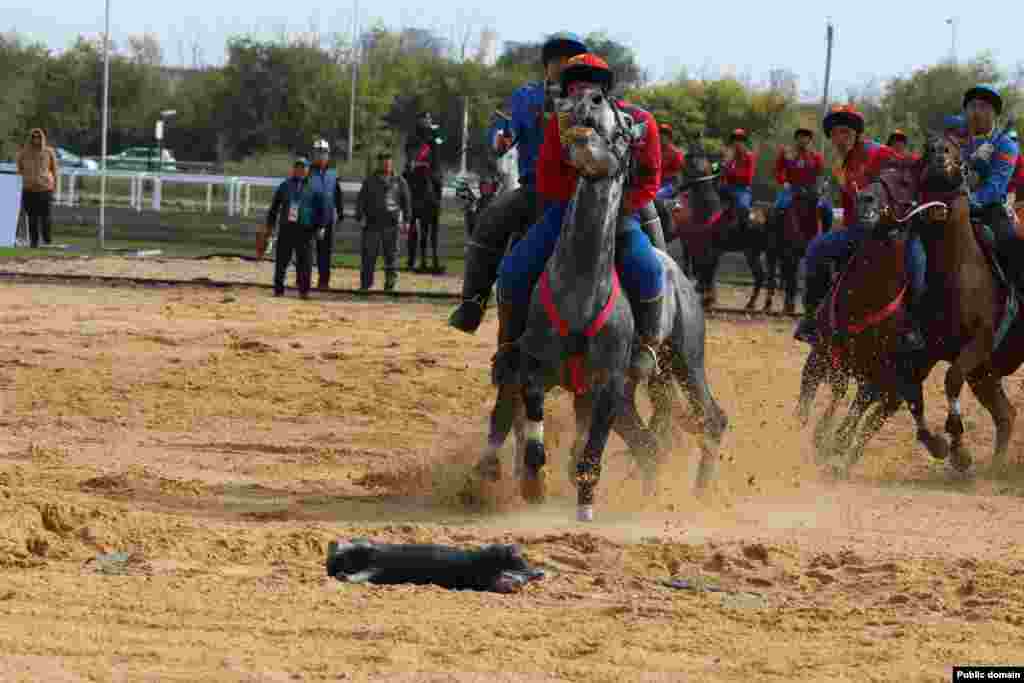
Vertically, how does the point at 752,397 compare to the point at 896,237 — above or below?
below

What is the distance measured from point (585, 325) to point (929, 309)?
400 cm

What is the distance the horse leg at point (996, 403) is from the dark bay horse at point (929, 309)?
30cm

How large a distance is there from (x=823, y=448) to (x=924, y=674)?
635 cm

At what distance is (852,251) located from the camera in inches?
509

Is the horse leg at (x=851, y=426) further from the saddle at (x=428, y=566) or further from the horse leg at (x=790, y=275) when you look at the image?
the horse leg at (x=790, y=275)

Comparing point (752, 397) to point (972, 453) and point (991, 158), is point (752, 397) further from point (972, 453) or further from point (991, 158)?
point (991, 158)

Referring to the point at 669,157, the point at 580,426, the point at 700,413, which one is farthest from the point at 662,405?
the point at 669,157

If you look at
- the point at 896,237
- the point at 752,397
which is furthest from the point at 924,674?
the point at 752,397

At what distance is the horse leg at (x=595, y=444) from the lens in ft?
33.3

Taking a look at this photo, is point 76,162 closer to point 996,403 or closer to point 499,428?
point 996,403

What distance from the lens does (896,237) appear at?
12594 millimetres

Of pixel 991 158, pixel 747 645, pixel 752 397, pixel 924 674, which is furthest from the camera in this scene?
pixel 752 397

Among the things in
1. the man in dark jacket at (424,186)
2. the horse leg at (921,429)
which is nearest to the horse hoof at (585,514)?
the horse leg at (921,429)

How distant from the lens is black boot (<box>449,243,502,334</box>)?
36.7ft
